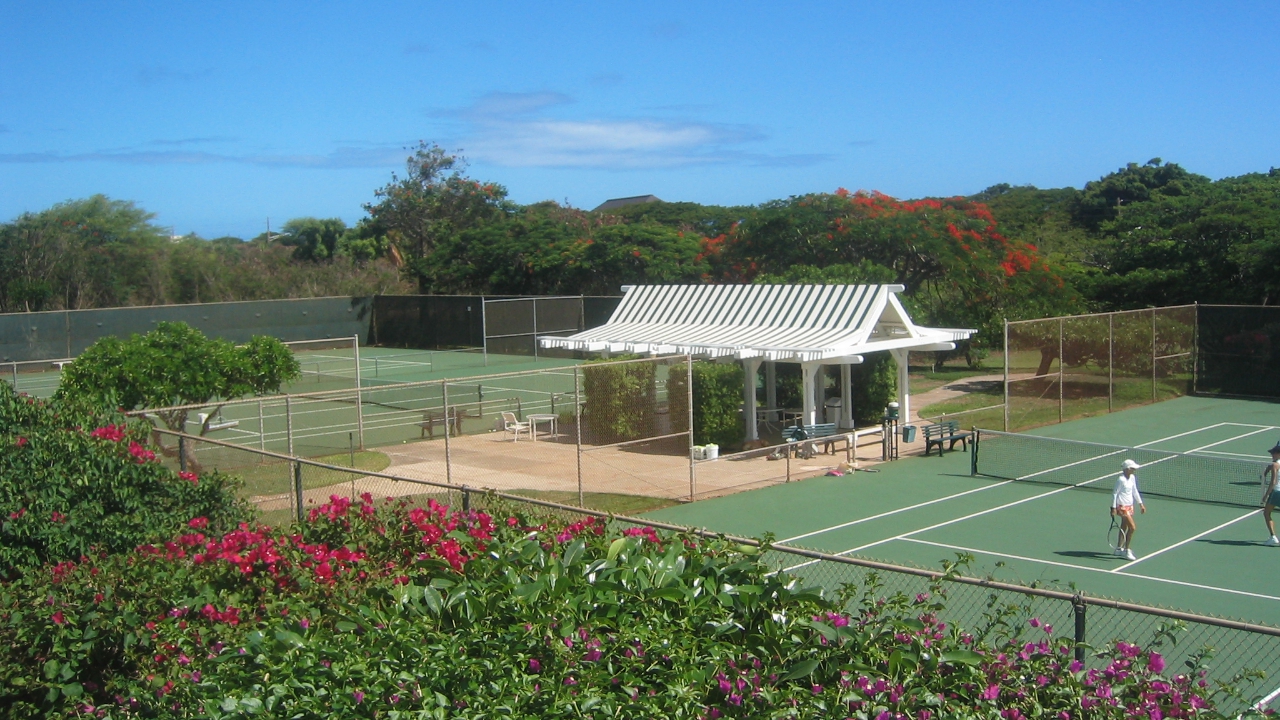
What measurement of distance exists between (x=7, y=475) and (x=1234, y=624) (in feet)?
28.3

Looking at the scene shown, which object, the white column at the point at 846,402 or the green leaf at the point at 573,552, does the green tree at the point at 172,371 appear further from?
the green leaf at the point at 573,552

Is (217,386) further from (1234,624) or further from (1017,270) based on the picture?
(1017,270)

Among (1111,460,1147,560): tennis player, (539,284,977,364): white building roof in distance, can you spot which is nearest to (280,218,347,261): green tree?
(539,284,977,364): white building roof in distance

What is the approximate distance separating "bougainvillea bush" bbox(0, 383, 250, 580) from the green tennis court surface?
6.56 m

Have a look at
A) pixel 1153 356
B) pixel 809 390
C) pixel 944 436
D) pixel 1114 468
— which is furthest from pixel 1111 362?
pixel 809 390

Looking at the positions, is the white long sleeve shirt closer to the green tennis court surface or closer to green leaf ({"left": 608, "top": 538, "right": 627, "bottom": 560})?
the green tennis court surface

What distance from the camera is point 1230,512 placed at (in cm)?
1711

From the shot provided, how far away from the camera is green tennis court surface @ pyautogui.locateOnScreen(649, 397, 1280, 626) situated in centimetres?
1323

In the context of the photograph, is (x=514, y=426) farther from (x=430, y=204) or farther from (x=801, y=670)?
(x=430, y=204)

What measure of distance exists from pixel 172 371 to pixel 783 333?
1265cm

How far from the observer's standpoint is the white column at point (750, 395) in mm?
23875

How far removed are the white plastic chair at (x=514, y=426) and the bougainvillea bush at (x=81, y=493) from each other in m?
13.2

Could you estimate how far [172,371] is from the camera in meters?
19.4

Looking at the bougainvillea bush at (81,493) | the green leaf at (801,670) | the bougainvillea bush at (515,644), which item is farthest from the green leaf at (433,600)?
the bougainvillea bush at (81,493)
